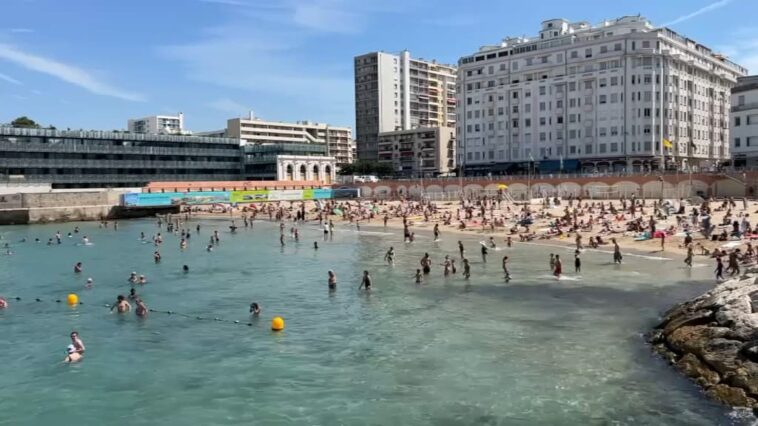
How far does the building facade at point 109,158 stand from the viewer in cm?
11069

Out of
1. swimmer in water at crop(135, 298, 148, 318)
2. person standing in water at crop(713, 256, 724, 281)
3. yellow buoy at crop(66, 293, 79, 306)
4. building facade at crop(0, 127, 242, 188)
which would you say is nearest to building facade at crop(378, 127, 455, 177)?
building facade at crop(0, 127, 242, 188)

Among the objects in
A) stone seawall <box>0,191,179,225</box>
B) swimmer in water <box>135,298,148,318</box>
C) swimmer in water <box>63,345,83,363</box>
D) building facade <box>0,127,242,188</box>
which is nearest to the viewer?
swimmer in water <box>63,345,83,363</box>

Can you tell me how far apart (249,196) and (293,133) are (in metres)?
79.0

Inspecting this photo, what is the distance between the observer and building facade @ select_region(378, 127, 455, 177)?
157m

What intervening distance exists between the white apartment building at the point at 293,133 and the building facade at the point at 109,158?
37.2 meters

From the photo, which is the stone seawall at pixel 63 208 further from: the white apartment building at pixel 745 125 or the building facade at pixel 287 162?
the white apartment building at pixel 745 125

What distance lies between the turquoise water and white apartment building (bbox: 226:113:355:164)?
141 metres

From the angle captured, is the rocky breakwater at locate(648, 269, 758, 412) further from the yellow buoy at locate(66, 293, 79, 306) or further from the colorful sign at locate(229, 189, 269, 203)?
the colorful sign at locate(229, 189, 269, 203)

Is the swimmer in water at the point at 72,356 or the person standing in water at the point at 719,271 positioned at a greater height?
the person standing in water at the point at 719,271

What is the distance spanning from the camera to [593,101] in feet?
333

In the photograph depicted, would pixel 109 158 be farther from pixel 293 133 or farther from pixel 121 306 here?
pixel 121 306

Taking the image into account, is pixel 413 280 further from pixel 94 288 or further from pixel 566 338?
pixel 94 288

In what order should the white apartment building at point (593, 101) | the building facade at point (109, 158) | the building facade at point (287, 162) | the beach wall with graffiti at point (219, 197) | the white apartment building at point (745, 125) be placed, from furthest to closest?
the building facade at point (287, 162), the building facade at point (109, 158), the beach wall with graffiti at point (219, 197), the white apartment building at point (593, 101), the white apartment building at point (745, 125)

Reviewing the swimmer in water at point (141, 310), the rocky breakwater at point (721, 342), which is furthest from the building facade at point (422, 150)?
the rocky breakwater at point (721, 342)
